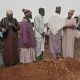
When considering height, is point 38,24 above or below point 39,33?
above

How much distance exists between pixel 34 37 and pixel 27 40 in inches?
11.7

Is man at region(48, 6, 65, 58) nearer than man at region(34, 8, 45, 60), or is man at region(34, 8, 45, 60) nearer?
man at region(34, 8, 45, 60)

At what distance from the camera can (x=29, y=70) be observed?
42.6 feet

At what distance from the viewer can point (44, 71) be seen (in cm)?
1292

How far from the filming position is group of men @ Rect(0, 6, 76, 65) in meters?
13.1

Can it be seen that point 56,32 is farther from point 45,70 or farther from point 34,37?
point 45,70

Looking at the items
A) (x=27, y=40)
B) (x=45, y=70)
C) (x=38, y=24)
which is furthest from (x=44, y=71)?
(x=38, y=24)

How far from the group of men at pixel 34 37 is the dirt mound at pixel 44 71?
1.05 feet

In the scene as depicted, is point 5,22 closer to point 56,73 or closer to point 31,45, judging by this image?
point 31,45

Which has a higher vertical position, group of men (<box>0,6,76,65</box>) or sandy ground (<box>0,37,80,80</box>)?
group of men (<box>0,6,76,65</box>)

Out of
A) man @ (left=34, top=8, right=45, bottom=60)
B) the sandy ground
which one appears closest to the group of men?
man @ (left=34, top=8, right=45, bottom=60)

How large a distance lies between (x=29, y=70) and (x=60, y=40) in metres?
1.51

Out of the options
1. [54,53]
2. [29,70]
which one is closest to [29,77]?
[29,70]

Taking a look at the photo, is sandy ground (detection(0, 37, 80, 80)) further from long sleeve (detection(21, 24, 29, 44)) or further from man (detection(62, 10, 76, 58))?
long sleeve (detection(21, 24, 29, 44))
